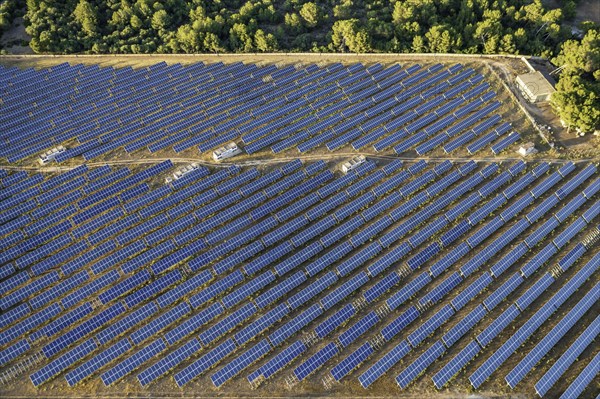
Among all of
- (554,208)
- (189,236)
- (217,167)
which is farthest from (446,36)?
(189,236)

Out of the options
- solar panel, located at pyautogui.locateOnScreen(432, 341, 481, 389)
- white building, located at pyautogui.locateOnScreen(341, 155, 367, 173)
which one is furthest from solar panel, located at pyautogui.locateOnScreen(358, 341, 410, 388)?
white building, located at pyautogui.locateOnScreen(341, 155, 367, 173)

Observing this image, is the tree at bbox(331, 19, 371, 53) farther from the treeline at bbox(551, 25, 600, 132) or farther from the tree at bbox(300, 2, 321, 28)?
the treeline at bbox(551, 25, 600, 132)

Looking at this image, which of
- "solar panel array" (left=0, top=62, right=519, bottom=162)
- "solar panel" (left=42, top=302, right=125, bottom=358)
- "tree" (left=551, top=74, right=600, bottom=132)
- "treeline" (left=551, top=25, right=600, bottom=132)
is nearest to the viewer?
"solar panel" (left=42, top=302, right=125, bottom=358)

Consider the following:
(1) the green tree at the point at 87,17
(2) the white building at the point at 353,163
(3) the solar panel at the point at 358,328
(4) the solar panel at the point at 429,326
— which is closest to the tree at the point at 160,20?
(1) the green tree at the point at 87,17

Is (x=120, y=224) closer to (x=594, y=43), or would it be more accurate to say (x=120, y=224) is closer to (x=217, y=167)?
(x=217, y=167)

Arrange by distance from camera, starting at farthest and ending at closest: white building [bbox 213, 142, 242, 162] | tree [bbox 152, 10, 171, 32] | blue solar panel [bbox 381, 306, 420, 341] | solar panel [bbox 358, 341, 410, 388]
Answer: tree [bbox 152, 10, 171, 32] → white building [bbox 213, 142, 242, 162] → blue solar panel [bbox 381, 306, 420, 341] → solar panel [bbox 358, 341, 410, 388]

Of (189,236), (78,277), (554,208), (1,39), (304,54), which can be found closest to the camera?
(78,277)

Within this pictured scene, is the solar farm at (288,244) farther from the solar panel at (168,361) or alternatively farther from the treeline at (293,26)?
the treeline at (293,26)
